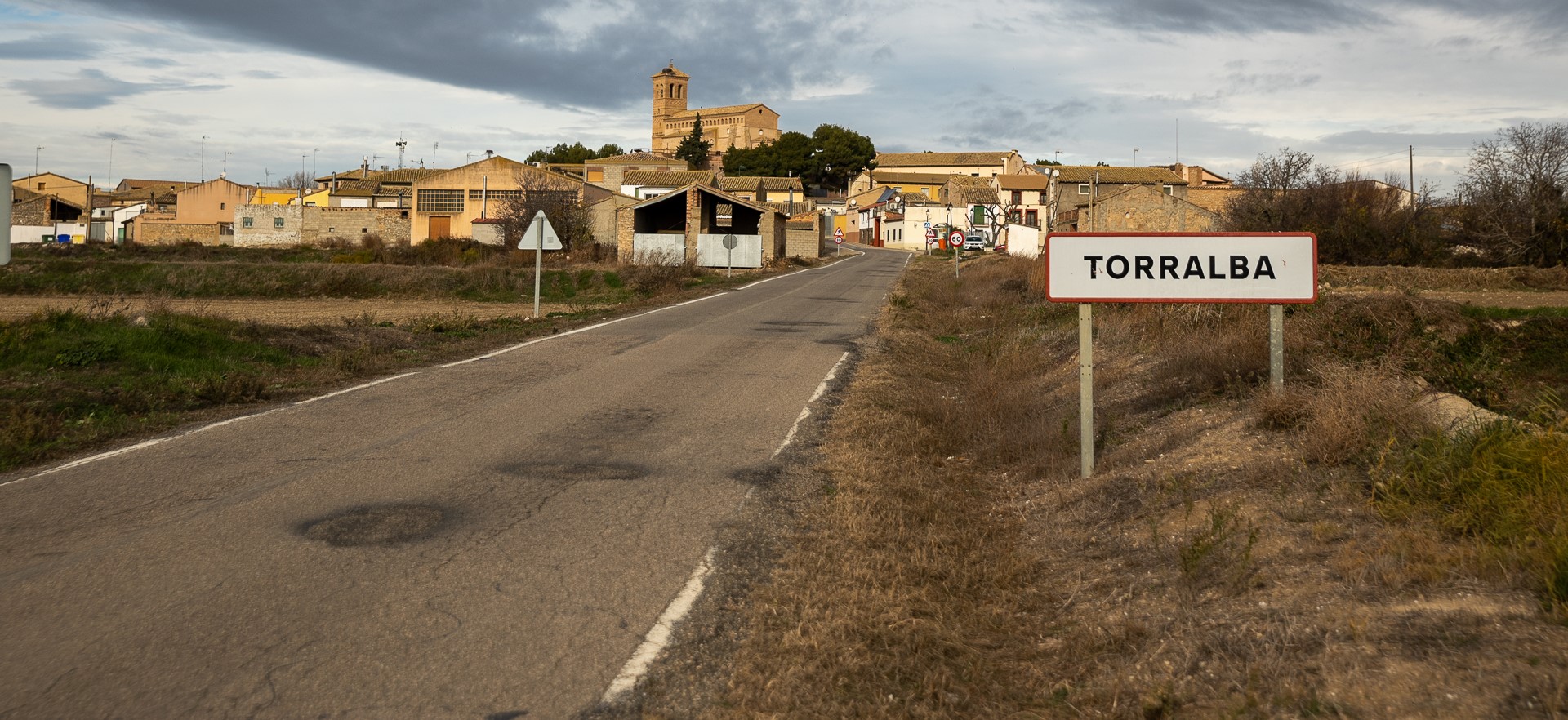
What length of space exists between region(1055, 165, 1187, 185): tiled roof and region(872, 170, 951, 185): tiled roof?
31182mm

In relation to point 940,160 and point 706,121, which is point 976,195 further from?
point 706,121

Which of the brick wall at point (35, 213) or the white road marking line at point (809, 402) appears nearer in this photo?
the white road marking line at point (809, 402)

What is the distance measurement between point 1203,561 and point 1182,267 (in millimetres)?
2819

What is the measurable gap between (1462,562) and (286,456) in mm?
7388

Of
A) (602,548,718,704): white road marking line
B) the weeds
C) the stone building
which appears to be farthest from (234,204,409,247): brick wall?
the weeds

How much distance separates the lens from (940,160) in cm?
14200

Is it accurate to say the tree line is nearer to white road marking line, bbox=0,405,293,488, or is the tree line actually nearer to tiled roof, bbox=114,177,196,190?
white road marking line, bbox=0,405,293,488

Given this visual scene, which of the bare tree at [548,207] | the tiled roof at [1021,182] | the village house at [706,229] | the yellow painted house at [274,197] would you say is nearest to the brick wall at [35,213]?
the yellow painted house at [274,197]

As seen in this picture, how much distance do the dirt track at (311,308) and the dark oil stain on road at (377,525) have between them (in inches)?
705

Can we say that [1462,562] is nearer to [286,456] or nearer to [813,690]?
[813,690]

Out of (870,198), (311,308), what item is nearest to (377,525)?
(311,308)

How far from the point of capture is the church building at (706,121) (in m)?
174

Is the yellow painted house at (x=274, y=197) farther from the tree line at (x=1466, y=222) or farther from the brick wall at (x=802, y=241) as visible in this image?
the tree line at (x=1466, y=222)

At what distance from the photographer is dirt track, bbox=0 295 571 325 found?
25.6 m
